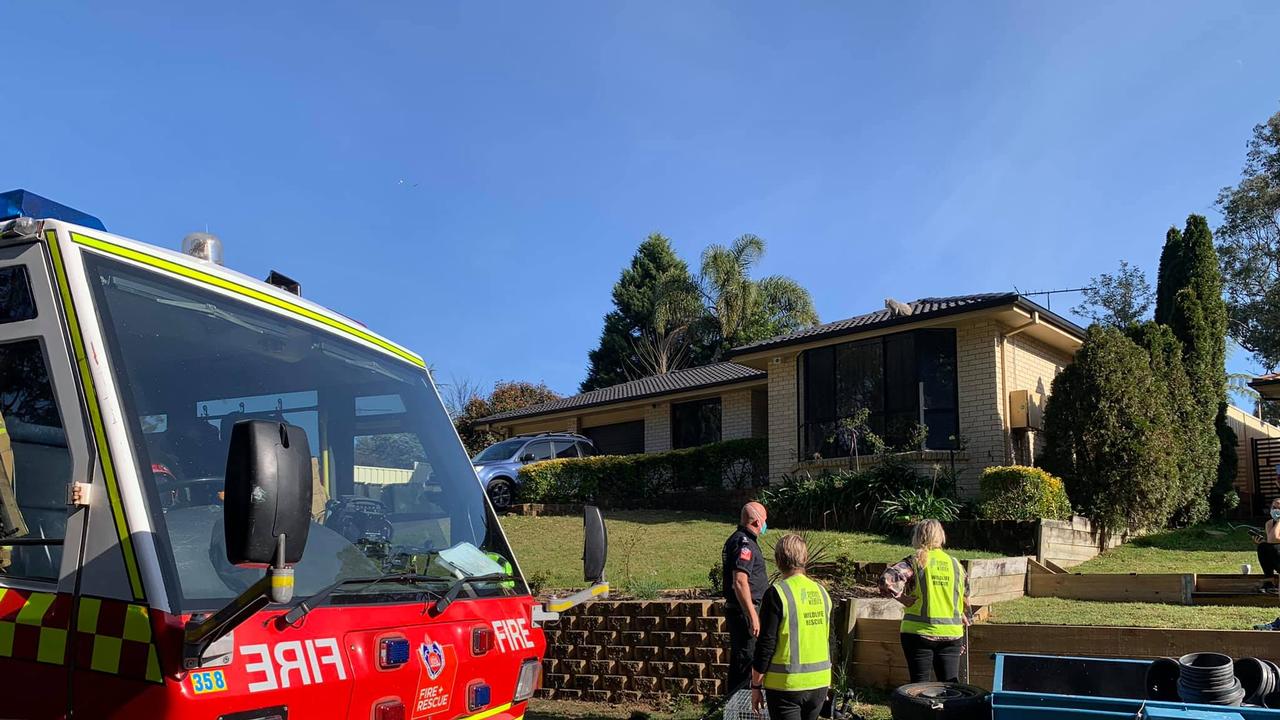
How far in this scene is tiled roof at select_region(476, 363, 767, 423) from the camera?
80.8 ft

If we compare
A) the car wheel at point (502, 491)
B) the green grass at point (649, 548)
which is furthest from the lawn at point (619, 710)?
the car wheel at point (502, 491)

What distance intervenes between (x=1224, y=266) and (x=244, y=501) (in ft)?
128

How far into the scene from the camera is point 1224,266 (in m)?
35.0

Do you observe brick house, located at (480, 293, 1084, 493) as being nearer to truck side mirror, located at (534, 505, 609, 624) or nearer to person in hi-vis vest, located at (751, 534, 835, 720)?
person in hi-vis vest, located at (751, 534, 835, 720)

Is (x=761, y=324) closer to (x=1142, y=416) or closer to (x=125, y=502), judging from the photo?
(x=1142, y=416)

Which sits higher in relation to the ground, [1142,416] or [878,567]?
[1142,416]

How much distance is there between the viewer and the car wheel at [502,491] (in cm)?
2159

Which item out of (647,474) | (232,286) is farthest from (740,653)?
(647,474)

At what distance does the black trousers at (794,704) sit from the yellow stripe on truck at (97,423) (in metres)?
3.53

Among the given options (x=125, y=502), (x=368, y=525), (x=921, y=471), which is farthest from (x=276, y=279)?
(x=921, y=471)

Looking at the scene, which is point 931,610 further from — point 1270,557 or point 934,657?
point 1270,557

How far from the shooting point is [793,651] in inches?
206

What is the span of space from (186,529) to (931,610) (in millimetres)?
4742

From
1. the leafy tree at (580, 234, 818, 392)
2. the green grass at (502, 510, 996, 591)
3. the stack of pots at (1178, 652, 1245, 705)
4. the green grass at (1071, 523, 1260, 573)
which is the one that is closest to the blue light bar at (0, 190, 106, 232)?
the stack of pots at (1178, 652, 1245, 705)
